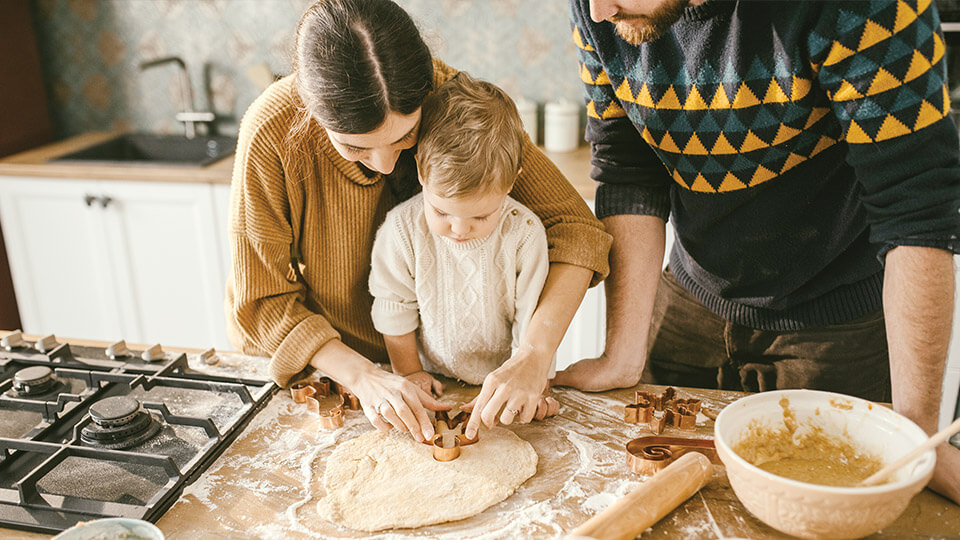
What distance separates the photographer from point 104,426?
3.46 ft

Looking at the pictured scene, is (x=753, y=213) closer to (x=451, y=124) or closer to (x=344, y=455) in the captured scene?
(x=451, y=124)

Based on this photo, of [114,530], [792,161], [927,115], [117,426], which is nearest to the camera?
[114,530]

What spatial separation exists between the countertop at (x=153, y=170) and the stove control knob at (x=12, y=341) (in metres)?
1.04

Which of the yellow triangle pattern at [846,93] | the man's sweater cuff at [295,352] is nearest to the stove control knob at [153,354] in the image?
the man's sweater cuff at [295,352]

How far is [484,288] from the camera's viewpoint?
48.9 inches

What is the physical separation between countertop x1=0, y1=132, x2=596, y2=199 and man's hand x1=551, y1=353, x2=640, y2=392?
40.2 inches

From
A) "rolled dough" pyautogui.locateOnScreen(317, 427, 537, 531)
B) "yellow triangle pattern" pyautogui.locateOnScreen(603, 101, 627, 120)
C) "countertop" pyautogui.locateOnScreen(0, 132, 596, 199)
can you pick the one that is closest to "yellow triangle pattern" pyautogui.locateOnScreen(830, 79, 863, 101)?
"yellow triangle pattern" pyautogui.locateOnScreen(603, 101, 627, 120)

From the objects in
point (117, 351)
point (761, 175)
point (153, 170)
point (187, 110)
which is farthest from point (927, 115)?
point (187, 110)

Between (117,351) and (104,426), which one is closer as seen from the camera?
(104,426)

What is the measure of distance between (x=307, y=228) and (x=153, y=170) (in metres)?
1.38

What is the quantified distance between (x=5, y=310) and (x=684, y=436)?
2.69 metres

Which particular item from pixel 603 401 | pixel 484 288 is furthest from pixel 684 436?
pixel 484 288

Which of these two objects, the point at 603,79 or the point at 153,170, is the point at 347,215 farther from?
the point at 153,170

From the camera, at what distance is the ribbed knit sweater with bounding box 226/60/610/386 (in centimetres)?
118
